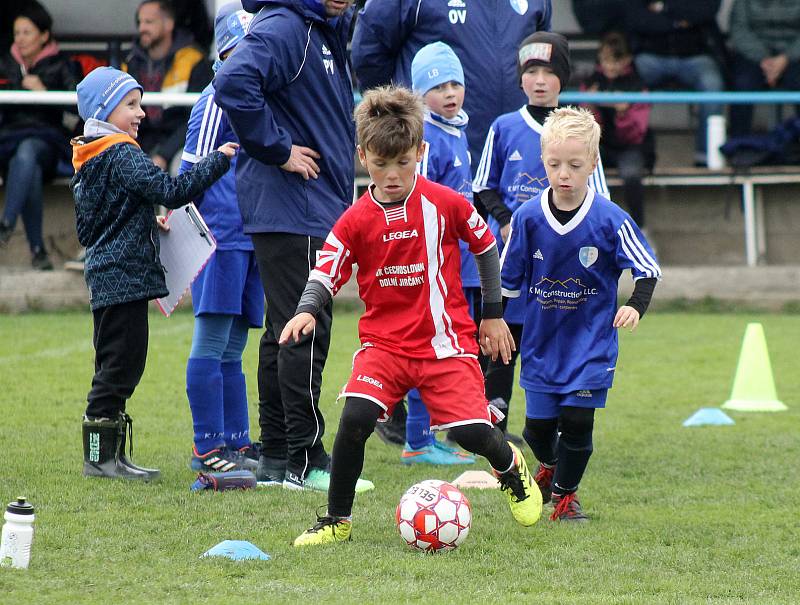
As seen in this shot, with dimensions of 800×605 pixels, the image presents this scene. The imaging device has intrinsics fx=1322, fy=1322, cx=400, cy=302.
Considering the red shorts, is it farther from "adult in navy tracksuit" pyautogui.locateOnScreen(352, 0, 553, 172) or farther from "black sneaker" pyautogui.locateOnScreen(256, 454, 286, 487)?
"adult in navy tracksuit" pyautogui.locateOnScreen(352, 0, 553, 172)

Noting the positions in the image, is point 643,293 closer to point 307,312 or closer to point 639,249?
point 639,249

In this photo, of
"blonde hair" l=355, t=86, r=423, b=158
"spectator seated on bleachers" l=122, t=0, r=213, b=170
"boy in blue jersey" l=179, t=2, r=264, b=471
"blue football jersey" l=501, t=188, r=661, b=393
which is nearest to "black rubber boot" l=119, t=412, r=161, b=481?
"boy in blue jersey" l=179, t=2, r=264, b=471

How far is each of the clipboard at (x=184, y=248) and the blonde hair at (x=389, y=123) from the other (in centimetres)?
128

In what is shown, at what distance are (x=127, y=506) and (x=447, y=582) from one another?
1581mm

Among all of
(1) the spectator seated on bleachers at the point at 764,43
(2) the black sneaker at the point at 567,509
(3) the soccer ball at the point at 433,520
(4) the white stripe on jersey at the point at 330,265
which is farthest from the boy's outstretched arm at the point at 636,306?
(1) the spectator seated on bleachers at the point at 764,43

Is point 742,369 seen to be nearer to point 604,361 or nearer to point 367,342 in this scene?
point 604,361

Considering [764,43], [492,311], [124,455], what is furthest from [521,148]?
[764,43]

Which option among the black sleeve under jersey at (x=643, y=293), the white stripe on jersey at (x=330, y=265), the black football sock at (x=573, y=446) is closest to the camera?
the white stripe on jersey at (x=330, y=265)

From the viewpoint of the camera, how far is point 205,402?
18.9 ft

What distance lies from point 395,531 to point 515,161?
219 cm

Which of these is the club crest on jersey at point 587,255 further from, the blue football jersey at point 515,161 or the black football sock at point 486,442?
the blue football jersey at point 515,161

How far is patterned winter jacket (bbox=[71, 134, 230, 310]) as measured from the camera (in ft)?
17.8

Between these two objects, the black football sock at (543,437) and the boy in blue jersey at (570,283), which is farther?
the black football sock at (543,437)

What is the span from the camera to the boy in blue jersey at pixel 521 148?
622cm
